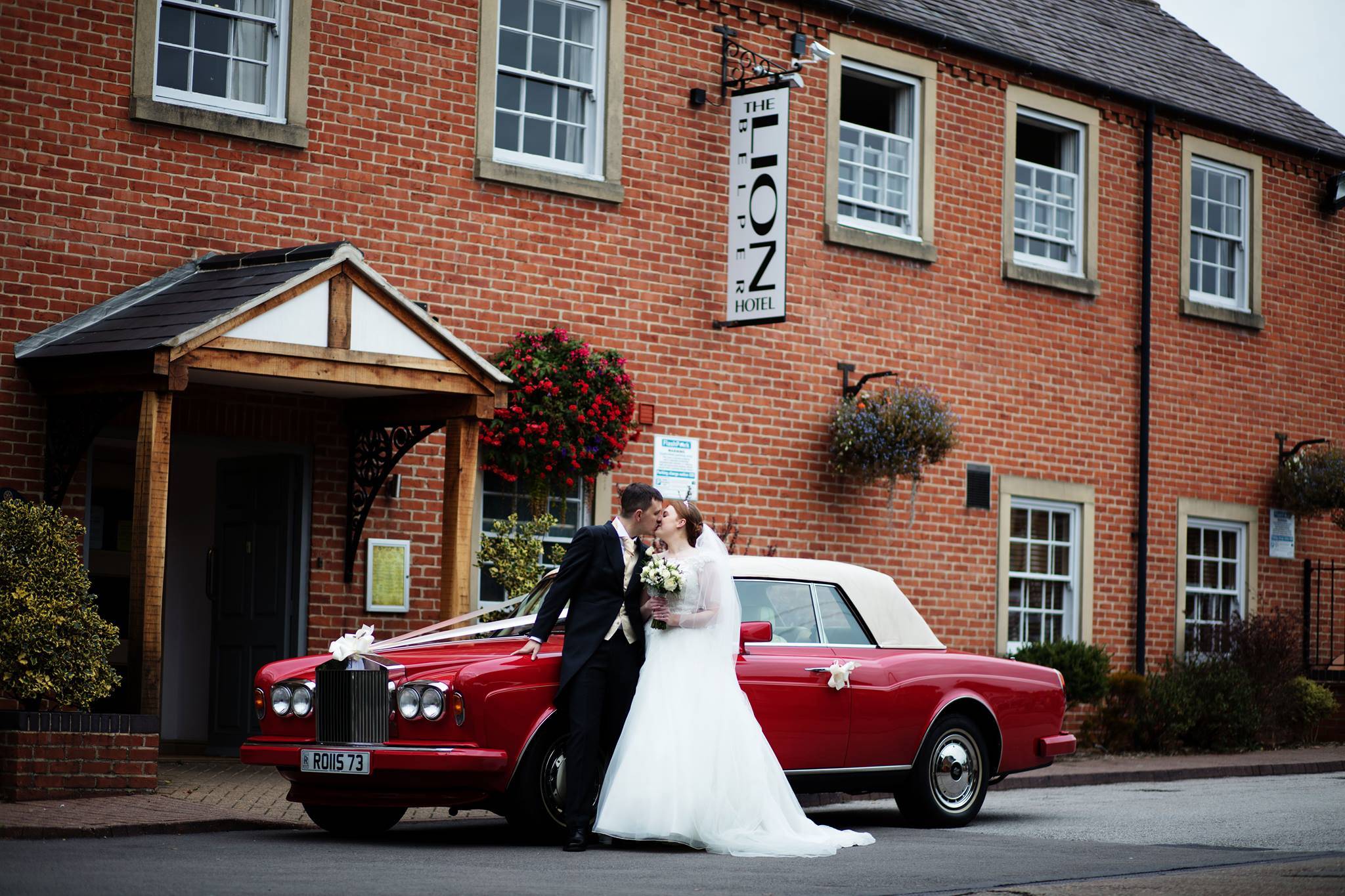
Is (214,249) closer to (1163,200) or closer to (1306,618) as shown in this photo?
(1163,200)

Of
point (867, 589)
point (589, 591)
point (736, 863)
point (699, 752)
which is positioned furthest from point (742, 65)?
point (736, 863)

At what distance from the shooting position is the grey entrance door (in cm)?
1305

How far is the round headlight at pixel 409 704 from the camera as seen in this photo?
351 inches

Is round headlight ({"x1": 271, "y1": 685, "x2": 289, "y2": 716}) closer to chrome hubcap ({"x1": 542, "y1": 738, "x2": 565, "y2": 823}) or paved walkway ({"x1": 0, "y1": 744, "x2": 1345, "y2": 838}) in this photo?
paved walkway ({"x1": 0, "y1": 744, "x2": 1345, "y2": 838})

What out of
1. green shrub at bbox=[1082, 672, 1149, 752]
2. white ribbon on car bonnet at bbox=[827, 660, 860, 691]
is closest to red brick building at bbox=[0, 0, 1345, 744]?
green shrub at bbox=[1082, 672, 1149, 752]

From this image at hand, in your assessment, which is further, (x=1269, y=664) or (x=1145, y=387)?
(x=1145, y=387)

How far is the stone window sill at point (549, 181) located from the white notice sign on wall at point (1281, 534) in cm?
936

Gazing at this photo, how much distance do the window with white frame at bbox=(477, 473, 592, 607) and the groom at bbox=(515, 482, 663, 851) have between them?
13.2 ft

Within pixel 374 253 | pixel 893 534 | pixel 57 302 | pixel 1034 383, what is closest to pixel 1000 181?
pixel 1034 383

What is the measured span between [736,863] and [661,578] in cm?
157

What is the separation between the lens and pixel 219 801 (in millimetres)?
10547

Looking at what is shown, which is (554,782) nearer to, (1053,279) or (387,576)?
(387,576)

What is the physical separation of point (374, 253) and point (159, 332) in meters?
2.74

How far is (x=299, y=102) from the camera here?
12.9 metres
